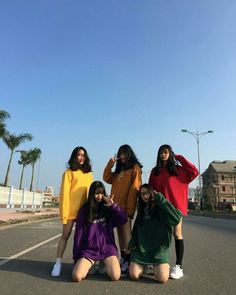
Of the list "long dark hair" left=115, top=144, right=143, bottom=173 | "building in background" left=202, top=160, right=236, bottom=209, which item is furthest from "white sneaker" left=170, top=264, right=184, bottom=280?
"building in background" left=202, top=160, right=236, bottom=209

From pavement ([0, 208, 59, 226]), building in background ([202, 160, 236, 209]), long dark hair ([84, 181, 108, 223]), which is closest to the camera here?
long dark hair ([84, 181, 108, 223])

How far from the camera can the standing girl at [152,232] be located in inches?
218

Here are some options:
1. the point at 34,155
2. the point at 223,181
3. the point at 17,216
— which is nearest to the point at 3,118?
the point at 17,216

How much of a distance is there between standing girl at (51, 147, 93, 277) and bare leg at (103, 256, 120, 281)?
803 mm

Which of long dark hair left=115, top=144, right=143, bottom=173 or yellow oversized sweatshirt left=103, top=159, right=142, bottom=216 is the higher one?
long dark hair left=115, top=144, right=143, bottom=173

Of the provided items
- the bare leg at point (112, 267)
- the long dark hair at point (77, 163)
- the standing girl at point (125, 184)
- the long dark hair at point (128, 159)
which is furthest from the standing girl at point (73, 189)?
the bare leg at point (112, 267)

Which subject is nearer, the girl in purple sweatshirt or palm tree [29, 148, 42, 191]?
the girl in purple sweatshirt

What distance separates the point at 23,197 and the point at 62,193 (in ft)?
127

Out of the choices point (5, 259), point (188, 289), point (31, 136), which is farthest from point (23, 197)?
point (188, 289)

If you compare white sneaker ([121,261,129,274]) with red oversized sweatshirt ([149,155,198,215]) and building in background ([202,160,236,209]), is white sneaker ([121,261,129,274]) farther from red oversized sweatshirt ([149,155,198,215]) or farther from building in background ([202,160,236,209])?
building in background ([202,160,236,209])

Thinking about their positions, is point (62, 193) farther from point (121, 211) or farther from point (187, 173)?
point (187, 173)

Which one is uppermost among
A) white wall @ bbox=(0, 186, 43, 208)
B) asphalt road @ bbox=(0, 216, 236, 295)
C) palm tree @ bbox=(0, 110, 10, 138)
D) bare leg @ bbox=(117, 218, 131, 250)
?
palm tree @ bbox=(0, 110, 10, 138)

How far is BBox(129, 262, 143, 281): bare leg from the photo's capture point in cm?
546

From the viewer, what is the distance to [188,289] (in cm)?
504
